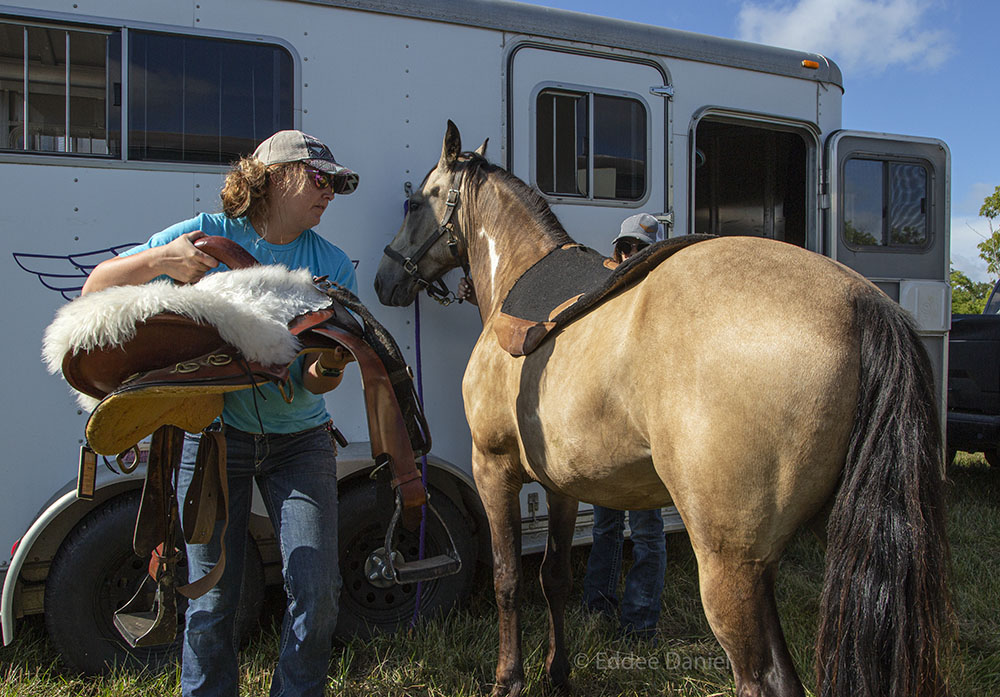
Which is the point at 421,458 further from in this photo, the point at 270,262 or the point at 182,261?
the point at 182,261

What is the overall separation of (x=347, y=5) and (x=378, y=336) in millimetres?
1969

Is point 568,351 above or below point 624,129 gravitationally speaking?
below

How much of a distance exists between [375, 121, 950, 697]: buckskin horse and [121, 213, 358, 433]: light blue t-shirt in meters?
0.78

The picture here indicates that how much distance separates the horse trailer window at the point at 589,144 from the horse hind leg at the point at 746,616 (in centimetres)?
230

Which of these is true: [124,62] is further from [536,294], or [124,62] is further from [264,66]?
[536,294]

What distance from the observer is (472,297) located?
3.47m

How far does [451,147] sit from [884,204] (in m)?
2.69

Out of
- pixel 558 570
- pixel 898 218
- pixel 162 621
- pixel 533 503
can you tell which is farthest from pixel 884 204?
pixel 162 621

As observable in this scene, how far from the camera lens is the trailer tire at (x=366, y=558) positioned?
315 cm

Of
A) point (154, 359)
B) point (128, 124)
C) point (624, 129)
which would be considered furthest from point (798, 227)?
point (154, 359)

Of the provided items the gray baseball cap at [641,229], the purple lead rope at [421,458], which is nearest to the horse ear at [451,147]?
the purple lead rope at [421,458]

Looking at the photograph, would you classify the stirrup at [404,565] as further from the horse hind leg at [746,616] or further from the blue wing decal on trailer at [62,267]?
the blue wing decal on trailer at [62,267]

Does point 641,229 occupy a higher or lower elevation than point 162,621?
higher

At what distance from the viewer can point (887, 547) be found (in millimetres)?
1585
